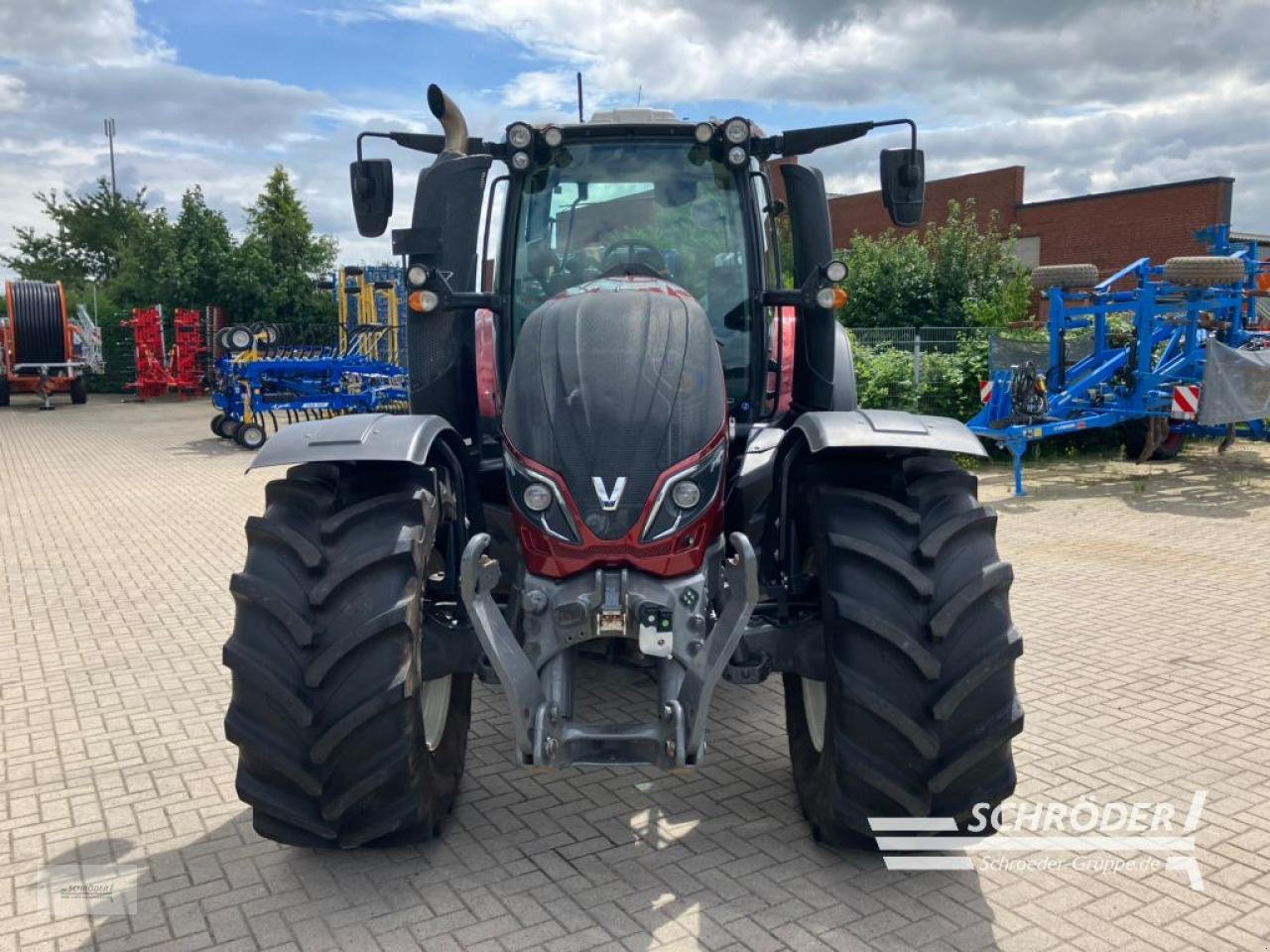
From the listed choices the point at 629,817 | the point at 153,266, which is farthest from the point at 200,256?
the point at 629,817

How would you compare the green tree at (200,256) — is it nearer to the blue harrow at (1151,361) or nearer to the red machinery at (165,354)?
the red machinery at (165,354)

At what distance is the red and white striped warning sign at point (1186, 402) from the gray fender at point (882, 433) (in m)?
8.36

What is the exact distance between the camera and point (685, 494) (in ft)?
10.4

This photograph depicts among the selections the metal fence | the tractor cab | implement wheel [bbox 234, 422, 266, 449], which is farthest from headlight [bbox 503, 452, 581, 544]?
implement wheel [bbox 234, 422, 266, 449]

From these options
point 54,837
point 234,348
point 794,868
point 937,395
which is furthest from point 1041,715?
point 234,348

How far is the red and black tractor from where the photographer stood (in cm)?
302

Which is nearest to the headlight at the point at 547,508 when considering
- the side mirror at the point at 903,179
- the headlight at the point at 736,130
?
the headlight at the point at 736,130

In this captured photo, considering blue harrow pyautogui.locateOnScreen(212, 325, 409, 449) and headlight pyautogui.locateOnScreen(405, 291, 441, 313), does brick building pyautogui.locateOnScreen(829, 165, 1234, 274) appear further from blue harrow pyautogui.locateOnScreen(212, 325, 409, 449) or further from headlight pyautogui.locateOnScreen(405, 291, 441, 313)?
headlight pyautogui.locateOnScreen(405, 291, 441, 313)

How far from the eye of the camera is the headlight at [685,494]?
10.3ft

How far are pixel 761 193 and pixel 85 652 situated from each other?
437 centimetres

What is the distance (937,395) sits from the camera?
12.9m

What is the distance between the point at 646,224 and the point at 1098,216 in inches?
1091

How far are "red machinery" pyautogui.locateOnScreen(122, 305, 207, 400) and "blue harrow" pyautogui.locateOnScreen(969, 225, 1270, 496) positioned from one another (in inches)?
773

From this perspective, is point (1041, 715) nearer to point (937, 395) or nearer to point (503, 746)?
point (503, 746)
